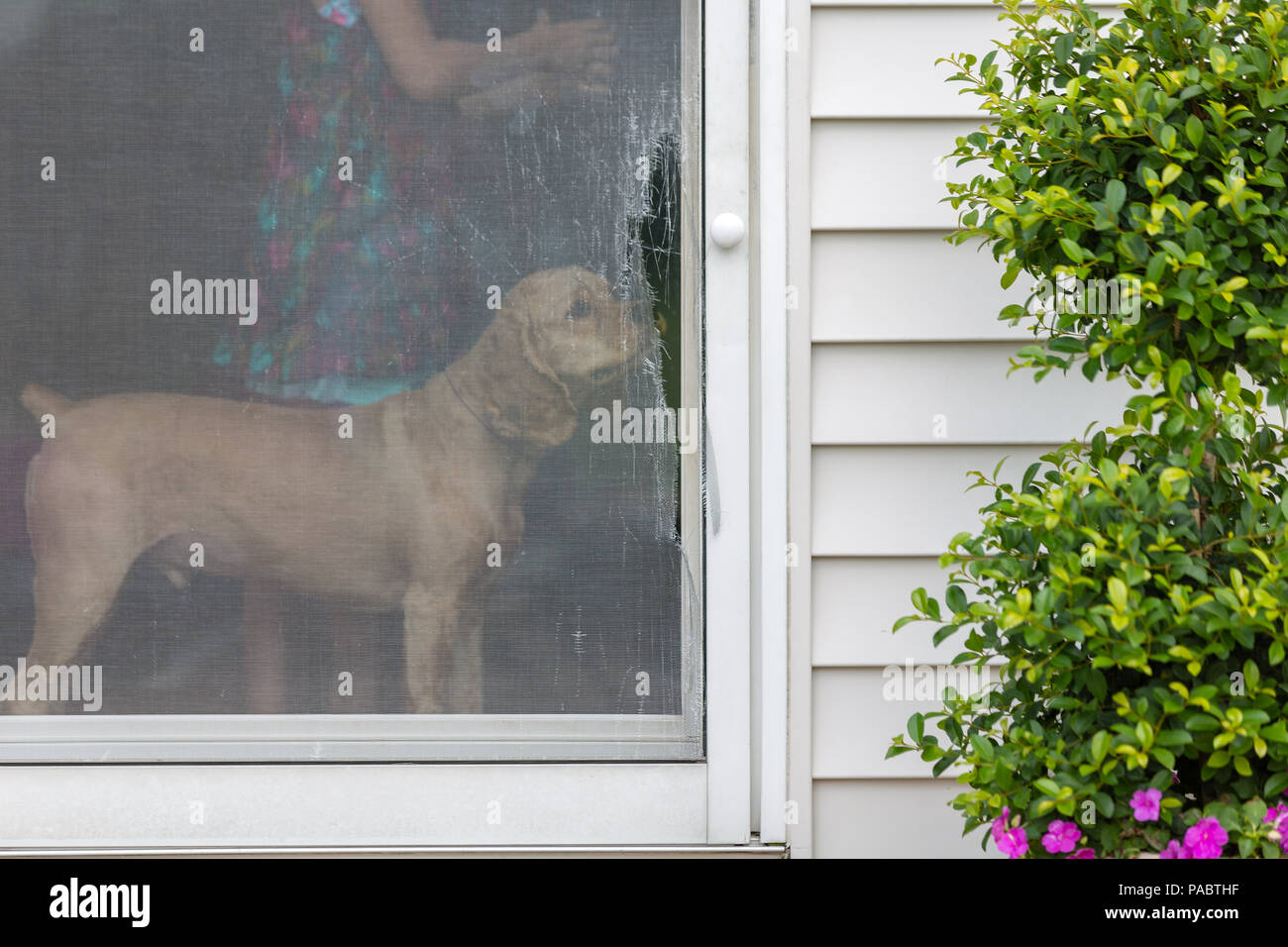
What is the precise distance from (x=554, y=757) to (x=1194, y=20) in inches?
58.8

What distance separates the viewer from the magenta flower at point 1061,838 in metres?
1.41

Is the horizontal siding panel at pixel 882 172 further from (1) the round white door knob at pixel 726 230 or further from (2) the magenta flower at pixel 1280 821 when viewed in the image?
(2) the magenta flower at pixel 1280 821

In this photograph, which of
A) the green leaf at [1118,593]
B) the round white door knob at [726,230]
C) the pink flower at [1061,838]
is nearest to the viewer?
the green leaf at [1118,593]

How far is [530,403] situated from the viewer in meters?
1.86

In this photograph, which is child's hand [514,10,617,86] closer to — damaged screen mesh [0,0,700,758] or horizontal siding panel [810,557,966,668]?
damaged screen mesh [0,0,700,758]

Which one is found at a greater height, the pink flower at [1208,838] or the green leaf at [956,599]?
the green leaf at [956,599]

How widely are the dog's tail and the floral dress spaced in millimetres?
287

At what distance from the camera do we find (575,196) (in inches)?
72.7

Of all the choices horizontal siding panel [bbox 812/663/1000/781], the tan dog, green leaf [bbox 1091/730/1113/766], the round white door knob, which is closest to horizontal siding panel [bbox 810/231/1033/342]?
the round white door knob

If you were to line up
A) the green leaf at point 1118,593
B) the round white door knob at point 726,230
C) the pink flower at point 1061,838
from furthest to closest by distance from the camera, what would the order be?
the round white door knob at point 726,230 < the pink flower at point 1061,838 < the green leaf at point 1118,593

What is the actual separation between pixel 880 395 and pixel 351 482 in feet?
3.10

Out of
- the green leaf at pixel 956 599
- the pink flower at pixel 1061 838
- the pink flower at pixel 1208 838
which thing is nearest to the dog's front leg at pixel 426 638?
the green leaf at pixel 956 599
